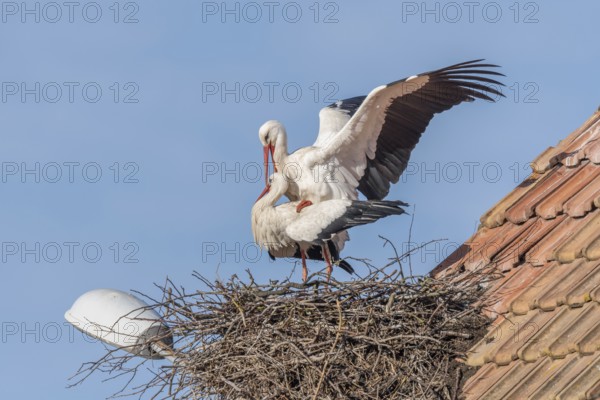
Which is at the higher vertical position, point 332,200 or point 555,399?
point 332,200

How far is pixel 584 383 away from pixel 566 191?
196 cm

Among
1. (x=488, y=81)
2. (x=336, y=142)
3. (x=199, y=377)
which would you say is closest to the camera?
(x=199, y=377)

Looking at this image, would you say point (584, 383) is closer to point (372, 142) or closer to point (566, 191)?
point (566, 191)

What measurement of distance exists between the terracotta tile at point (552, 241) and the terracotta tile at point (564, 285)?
31 centimetres

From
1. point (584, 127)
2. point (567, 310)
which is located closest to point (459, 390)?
point (567, 310)

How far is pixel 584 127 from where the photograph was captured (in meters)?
6.28

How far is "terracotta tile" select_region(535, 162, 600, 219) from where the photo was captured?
557cm

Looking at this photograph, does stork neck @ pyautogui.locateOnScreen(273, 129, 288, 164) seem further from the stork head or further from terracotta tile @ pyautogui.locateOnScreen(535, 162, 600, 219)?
terracotta tile @ pyautogui.locateOnScreen(535, 162, 600, 219)

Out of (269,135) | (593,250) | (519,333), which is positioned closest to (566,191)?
(593,250)

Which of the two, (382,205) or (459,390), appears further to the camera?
(382,205)

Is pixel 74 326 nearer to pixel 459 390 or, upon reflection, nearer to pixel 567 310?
pixel 459 390

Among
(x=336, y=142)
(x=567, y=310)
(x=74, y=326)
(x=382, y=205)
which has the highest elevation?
(x=336, y=142)

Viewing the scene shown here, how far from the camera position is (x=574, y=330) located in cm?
432

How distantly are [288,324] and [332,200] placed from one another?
6.28 feet
